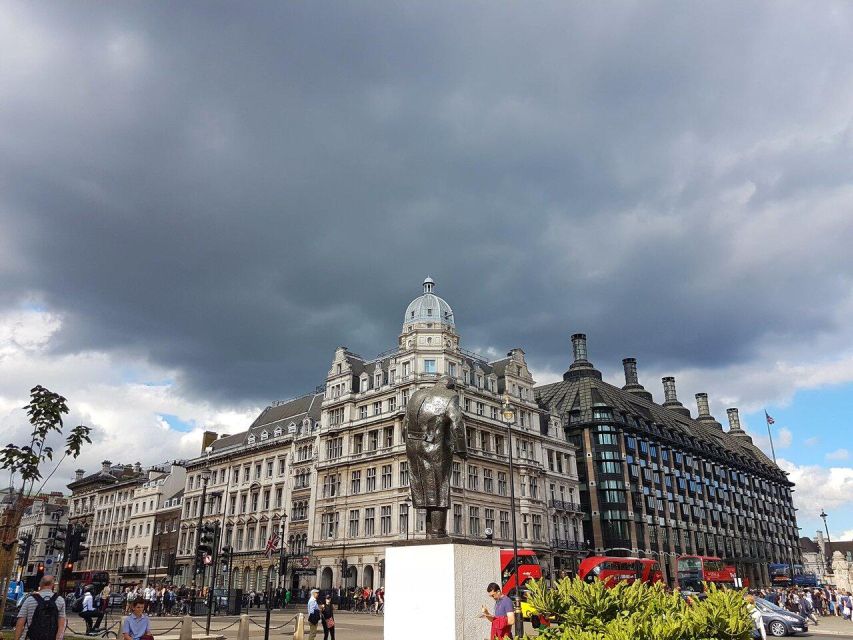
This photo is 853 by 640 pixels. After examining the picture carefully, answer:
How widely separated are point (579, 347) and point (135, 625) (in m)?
82.1

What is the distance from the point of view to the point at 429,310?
5781 centimetres

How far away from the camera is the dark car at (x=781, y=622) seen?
1046 inches

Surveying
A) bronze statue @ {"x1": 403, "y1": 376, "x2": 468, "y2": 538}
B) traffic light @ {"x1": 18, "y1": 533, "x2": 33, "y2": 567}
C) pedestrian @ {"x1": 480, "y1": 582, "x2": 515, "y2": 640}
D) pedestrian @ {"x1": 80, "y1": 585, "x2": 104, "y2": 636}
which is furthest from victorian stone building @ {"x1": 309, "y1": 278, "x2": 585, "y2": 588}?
pedestrian @ {"x1": 480, "y1": 582, "x2": 515, "y2": 640}

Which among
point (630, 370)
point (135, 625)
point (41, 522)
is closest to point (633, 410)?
point (630, 370)

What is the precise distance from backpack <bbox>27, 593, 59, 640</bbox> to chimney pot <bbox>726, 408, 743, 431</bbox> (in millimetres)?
145800

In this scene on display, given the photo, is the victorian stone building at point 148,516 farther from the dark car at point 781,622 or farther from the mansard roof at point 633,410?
the dark car at point 781,622

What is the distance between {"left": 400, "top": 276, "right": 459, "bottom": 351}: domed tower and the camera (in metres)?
55.2

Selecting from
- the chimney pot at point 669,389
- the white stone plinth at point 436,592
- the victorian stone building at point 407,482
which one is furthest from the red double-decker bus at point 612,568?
the chimney pot at point 669,389

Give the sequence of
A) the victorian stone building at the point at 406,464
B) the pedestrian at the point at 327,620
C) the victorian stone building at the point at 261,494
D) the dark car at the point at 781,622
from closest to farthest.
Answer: the pedestrian at the point at 327,620 < the dark car at the point at 781,622 < the victorian stone building at the point at 406,464 < the victorian stone building at the point at 261,494

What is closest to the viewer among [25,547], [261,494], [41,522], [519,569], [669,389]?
[25,547]

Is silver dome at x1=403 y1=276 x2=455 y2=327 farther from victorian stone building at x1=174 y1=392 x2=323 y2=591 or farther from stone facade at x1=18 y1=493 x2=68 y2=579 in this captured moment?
stone facade at x1=18 y1=493 x2=68 y2=579

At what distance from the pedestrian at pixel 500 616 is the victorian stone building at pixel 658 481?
5839 cm

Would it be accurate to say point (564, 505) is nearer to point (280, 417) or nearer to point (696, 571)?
point (696, 571)

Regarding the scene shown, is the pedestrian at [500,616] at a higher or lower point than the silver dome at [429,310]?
lower
